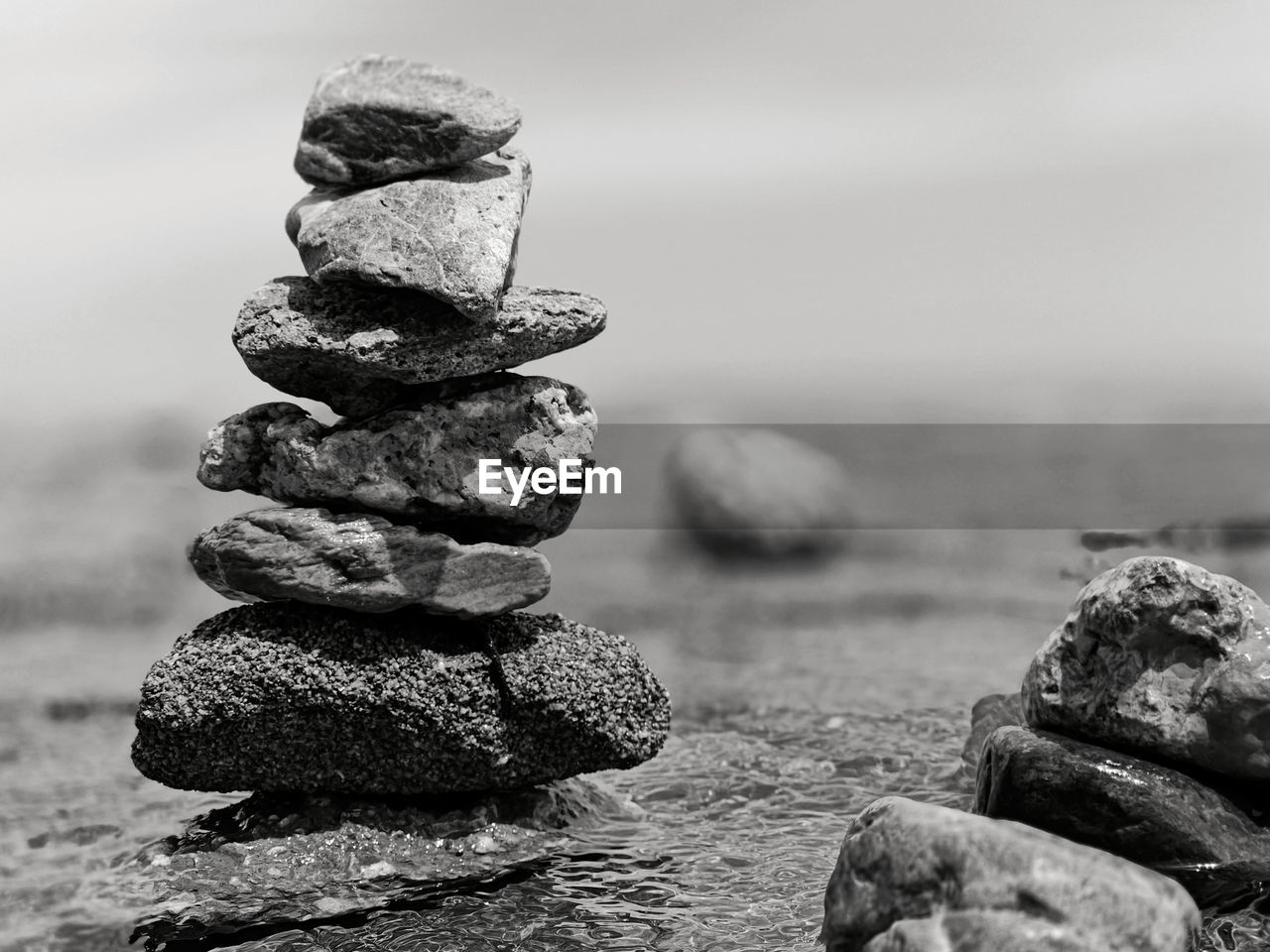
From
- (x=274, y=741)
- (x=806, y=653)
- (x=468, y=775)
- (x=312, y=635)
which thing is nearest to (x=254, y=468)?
(x=312, y=635)

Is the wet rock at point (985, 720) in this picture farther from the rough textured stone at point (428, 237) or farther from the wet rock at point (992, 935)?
the rough textured stone at point (428, 237)

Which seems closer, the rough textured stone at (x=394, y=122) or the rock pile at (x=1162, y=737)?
the rock pile at (x=1162, y=737)

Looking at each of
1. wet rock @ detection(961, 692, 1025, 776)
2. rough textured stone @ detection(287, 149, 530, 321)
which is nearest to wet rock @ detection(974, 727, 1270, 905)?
wet rock @ detection(961, 692, 1025, 776)

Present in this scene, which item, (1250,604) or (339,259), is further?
(339,259)

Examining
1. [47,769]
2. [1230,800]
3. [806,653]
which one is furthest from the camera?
[806,653]

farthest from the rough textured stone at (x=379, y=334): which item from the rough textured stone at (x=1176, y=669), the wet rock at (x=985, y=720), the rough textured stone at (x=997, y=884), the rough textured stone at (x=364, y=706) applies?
the wet rock at (x=985, y=720)

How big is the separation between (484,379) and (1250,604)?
466cm

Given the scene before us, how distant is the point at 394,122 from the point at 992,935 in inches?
229

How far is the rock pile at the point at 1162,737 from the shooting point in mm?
6660

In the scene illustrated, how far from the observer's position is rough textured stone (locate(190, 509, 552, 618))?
7926 mm

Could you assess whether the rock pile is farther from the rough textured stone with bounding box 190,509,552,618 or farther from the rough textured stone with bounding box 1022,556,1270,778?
the rough textured stone with bounding box 190,509,552,618

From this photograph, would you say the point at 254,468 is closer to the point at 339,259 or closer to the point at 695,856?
the point at 339,259

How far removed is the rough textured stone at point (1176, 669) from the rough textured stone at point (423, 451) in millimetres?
3338

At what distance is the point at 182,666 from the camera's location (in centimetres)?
823
